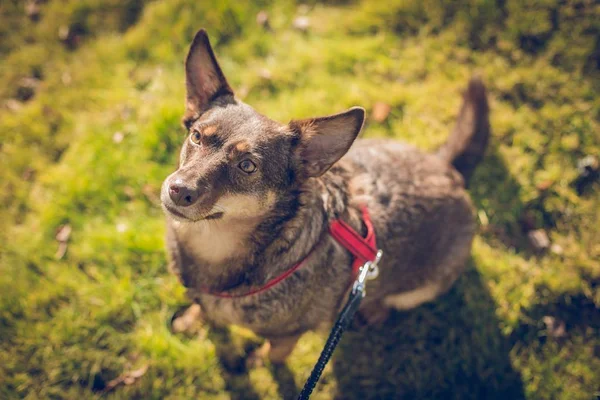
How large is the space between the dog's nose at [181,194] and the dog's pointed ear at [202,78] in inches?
26.1

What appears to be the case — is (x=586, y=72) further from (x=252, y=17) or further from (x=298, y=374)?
(x=298, y=374)

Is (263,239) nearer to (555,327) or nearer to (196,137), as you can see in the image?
(196,137)

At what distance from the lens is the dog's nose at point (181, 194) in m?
2.11

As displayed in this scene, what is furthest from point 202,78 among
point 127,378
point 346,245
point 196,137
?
point 127,378

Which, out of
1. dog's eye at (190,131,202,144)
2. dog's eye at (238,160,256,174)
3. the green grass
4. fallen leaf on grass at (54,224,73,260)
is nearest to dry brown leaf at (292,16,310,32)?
the green grass

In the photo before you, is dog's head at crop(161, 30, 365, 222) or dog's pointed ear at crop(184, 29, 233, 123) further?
dog's pointed ear at crop(184, 29, 233, 123)

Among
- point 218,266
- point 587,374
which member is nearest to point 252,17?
point 218,266

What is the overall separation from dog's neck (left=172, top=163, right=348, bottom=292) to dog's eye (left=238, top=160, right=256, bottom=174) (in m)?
0.27

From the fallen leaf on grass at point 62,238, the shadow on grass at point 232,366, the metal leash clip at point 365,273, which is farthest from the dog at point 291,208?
the fallen leaf on grass at point 62,238

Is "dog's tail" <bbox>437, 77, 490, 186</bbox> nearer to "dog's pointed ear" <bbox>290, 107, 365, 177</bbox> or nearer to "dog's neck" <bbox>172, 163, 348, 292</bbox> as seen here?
"dog's neck" <bbox>172, 163, 348, 292</bbox>

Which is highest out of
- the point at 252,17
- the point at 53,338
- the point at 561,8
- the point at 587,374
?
the point at 252,17

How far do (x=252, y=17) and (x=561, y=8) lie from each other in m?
3.72

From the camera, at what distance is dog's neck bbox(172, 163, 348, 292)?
96.6 inches

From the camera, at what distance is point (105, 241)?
3697 millimetres
